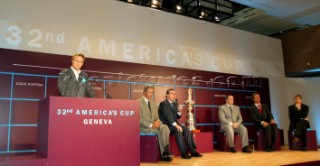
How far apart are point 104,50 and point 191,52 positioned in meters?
1.99

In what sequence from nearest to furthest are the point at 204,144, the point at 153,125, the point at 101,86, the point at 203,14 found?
the point at 153,125 → the point at 101,86 → the point at 204,144 → the point at 203,14

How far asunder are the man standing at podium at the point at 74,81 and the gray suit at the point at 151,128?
50.9 inches

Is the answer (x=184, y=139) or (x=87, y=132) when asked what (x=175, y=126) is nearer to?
(x=184, y=139)

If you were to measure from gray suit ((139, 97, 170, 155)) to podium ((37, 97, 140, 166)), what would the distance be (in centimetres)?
146

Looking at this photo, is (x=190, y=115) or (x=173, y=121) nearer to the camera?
(x=173, y=121)

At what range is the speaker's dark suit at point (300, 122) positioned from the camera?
18.6ft

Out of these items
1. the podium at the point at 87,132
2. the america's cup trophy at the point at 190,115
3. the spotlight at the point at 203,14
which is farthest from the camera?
the spotlight at the point at 203,14

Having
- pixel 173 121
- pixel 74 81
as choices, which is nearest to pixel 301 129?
pixel 173 121

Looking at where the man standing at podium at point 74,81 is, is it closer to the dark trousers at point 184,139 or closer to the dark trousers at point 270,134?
the dark trousers at point 184,139

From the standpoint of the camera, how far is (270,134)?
5.70 m

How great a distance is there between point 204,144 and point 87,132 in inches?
123

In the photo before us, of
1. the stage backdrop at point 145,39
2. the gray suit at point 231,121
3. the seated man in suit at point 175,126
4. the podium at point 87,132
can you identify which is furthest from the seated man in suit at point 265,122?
the podium at point 87,132

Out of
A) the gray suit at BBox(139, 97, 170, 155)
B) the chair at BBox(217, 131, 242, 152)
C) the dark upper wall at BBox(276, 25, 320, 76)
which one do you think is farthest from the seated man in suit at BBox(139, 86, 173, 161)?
the dark upper wall at BBox(276, 25, 320, 76)

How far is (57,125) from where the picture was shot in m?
2.50
